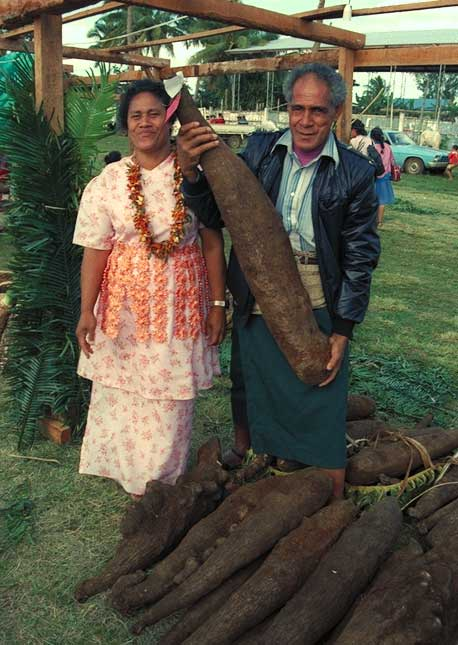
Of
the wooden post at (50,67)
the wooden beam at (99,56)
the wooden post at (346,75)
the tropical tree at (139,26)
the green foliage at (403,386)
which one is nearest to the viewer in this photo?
the wooden post at (50,67)

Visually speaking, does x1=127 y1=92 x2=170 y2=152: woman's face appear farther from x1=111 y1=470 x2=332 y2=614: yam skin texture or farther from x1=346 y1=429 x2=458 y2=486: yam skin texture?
x1=346 y1=429 x2=458 y2=486: yam skin texture

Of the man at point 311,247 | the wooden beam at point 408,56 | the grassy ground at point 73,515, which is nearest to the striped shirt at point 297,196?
the man at point 311,247

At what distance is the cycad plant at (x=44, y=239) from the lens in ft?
10.9

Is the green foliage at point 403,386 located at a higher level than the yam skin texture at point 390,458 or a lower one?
lower

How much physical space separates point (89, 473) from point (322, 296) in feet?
4.86

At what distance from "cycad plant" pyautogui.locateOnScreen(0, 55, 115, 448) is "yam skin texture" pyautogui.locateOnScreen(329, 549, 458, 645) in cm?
209

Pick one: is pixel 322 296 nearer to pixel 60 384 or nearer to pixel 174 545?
pixel 174 545

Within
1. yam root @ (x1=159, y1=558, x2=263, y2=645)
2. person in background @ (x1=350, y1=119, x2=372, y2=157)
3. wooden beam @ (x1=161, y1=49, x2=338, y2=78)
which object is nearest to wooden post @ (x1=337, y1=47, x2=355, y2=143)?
wooden beam @ (x1=161, y1=49, x2=338, y2=78)

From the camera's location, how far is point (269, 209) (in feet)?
Answer: 8.38

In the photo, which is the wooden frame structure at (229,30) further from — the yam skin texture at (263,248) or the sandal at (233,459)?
the sandal at (233,459)

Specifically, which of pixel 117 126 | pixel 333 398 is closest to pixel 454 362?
pixel 333 398

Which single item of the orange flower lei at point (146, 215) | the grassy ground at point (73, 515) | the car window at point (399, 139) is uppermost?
the car window at point (399, 139)

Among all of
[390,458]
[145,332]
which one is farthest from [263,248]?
[390,458]

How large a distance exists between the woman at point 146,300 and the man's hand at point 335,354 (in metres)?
0.57
